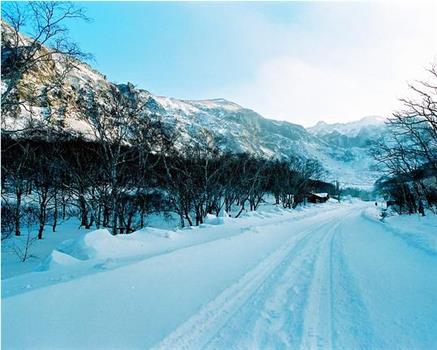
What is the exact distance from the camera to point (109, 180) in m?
17.5

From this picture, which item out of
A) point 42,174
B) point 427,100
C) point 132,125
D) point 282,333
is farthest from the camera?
point 42,174

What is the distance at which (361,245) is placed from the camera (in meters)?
12.0

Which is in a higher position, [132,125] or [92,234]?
[132,125]

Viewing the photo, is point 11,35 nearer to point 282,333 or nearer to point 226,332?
point 226,332

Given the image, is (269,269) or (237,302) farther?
(269,269)

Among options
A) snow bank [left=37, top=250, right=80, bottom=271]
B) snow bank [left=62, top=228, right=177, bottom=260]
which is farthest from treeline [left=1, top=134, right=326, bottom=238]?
snow bank [left=37, top=250, right=80, bottom=271]

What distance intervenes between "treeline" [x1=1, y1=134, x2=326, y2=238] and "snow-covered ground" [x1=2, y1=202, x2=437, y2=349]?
27.9ft

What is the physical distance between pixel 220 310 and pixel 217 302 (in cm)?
36

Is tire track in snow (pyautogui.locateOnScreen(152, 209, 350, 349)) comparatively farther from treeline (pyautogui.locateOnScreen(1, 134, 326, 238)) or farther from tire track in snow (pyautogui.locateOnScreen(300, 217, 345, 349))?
treeline (pyautogui.locateOnScreen(1, 134, 326, 238))

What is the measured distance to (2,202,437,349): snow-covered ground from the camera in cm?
379

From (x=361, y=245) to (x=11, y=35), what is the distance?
606 inches

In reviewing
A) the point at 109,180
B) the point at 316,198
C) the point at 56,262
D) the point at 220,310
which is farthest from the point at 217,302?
the point at 316,198

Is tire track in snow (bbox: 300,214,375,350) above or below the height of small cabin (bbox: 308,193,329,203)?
below

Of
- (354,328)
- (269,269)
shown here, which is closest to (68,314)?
(354,328)
